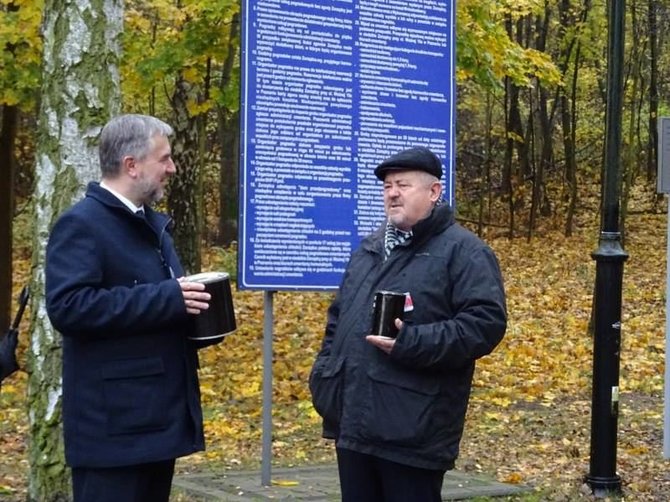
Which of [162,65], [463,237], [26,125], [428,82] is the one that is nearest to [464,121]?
[26,125]

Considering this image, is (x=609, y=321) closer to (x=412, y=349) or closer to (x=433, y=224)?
(x=433, y=224)

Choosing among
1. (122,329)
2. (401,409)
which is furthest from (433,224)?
(122,329)

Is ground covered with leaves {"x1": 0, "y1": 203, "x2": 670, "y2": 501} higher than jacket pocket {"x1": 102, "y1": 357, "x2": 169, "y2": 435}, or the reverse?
jacket pocket {"x1": 102, "y1": 357, "x2": 169, "y2": 435}

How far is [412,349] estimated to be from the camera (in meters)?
4.29

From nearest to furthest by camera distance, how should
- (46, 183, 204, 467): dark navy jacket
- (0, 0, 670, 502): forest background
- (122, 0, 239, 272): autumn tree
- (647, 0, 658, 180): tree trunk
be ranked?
1. (46, 183, 204, 467): dark navy jacket
2. (0, 0, 670, 502): forest background
3. (122, 0, 239, 272): autumn tree
4. (647, 0, 658, 180): tree trunk

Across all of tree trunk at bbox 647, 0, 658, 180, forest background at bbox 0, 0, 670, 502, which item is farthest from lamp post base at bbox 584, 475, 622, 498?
tree trunk at bbox 647, 0, 658, 180

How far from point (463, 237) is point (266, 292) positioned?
3121 mm

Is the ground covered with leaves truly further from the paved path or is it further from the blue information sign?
the blue information sign

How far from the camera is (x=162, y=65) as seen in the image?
12.6m

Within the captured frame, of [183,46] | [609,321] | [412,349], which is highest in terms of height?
[183,46]

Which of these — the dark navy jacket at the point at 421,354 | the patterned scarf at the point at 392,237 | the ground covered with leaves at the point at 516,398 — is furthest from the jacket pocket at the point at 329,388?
the ground covered with leaves at the point at 516,398

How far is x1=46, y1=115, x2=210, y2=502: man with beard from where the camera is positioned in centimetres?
398

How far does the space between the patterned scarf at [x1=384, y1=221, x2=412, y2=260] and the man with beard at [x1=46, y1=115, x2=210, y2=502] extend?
94 centimetres

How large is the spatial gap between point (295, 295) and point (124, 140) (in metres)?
17.8
